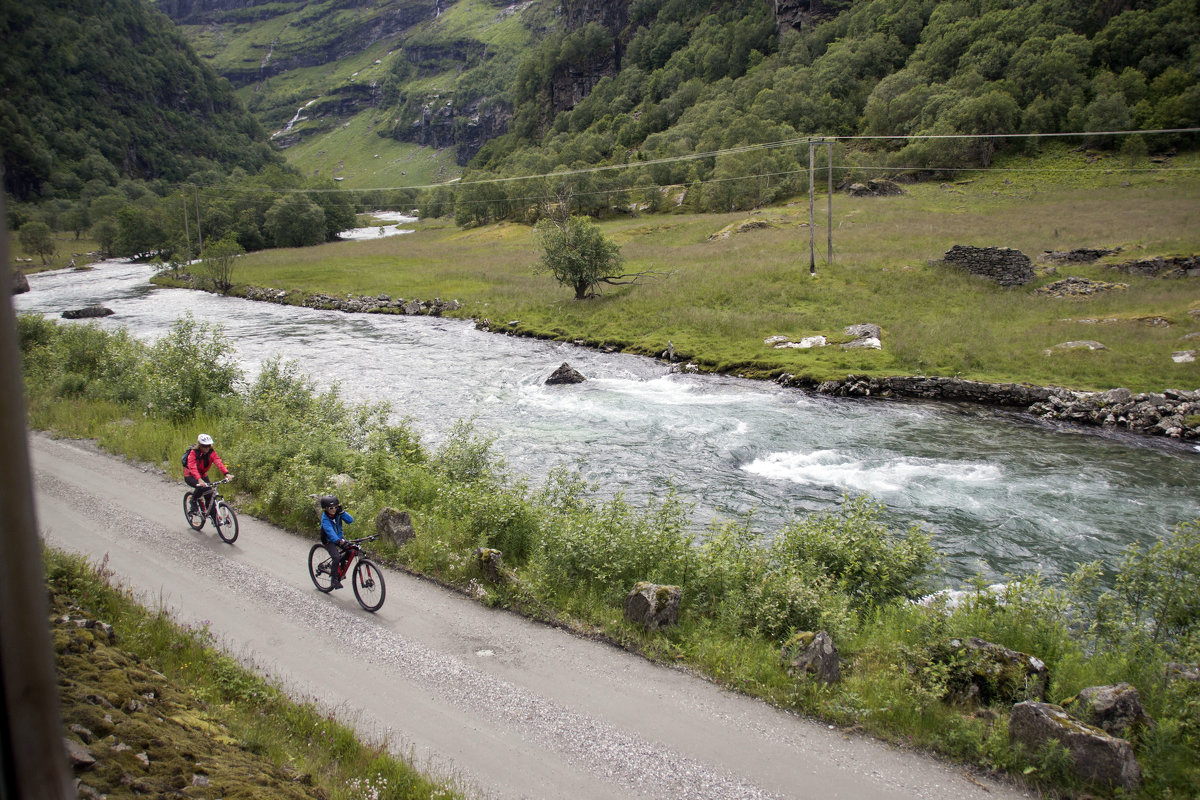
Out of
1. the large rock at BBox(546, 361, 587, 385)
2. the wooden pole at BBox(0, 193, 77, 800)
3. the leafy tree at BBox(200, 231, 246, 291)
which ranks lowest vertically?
the large rock at BBox(546, 361, 587, 385)

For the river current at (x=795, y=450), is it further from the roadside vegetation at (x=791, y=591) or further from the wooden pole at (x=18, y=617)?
the wooden pole at (x=18, y=617)

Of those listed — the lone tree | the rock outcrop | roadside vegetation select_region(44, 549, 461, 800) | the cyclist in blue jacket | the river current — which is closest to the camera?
roadside vegetation select_region(44, 549, 461, 800)

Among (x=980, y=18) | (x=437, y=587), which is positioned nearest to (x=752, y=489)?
(x=437, y=587)

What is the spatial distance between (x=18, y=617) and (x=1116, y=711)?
14224 millimetres

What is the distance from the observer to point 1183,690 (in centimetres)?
1120

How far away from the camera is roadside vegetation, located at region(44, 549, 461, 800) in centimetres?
816

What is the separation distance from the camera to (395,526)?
59.5 feet

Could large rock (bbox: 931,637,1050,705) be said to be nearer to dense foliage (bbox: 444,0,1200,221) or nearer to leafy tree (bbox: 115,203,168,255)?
dense foliage (bbox: 444,0,1200,221)

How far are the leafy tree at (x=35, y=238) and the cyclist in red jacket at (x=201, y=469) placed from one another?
11225cm

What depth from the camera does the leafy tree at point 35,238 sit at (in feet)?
336

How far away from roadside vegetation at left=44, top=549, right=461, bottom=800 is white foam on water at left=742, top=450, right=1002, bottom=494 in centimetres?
1860

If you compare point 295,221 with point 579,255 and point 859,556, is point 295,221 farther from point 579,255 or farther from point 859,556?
point 859,556

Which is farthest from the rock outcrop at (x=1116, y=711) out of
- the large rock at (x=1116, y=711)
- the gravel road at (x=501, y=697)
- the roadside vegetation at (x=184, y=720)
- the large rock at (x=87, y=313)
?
the large rock at (x=87, y=313)

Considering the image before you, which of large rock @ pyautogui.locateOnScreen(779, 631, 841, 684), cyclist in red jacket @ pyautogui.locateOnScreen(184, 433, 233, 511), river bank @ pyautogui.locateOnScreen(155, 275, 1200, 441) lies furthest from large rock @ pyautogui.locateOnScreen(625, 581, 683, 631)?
river bank @ pyautogui.locateOnScreen(155, 275, 1200, 441)
